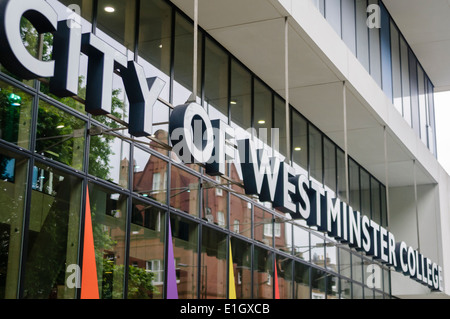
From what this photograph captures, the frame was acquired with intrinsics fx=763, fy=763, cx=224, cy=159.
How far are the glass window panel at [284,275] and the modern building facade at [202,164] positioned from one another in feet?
0.16

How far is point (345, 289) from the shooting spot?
2272 cm

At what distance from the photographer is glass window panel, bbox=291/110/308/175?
20.3 meters

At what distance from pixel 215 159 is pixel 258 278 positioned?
6.62 metres

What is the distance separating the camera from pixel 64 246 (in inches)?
430

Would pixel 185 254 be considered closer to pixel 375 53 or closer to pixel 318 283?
pixel 318 283

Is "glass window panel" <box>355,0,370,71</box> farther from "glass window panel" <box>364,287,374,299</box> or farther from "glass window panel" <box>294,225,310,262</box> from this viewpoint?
"glass window panel" <box>364,287,374,299</box>

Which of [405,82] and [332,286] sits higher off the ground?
[405,82]

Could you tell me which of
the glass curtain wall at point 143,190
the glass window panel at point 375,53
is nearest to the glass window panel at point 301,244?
the glass curtain wall at point 143,190

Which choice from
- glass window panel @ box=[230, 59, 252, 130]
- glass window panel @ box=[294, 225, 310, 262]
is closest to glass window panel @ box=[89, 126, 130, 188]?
glass window panel @ box=[230, 59, 252, 130]

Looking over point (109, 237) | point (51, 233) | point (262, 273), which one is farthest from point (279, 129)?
point (51, 233)

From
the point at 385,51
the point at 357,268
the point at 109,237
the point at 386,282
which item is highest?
the point at 385,51

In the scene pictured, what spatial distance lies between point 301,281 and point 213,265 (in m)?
5.02

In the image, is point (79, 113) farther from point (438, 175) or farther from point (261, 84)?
point (438, 175)
